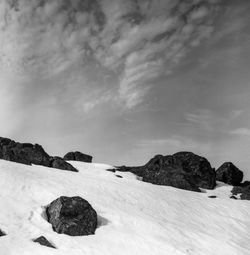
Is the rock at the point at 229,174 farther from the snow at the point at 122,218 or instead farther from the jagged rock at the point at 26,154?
the jagged rock at the point at 26,154

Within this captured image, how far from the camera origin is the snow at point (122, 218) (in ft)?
71.5

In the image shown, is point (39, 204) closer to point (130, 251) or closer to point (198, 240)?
point (130, 251)

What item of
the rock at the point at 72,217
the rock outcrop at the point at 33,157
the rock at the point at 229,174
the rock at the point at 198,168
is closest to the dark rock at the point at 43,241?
the rock at the point at 72,217

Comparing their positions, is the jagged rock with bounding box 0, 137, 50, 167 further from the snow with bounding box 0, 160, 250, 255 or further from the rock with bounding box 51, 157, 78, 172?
the snow with bounding box 0, 160, 250, 255

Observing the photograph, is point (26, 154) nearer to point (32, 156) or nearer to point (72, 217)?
point (32, 156)

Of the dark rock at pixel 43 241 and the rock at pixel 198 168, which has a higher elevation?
the rock at pixel 198 168

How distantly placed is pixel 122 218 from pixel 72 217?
4579mm

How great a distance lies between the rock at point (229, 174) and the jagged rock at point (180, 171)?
5.42 meters

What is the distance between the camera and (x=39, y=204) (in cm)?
2703

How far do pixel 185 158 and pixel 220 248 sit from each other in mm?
37505

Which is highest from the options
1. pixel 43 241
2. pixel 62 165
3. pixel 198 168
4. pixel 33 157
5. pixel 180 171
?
pixel 198 168

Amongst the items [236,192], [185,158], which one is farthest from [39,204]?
[185,158]

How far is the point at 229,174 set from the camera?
6366 centimetres

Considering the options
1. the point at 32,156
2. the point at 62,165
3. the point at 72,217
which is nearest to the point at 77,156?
the point at 32,156
